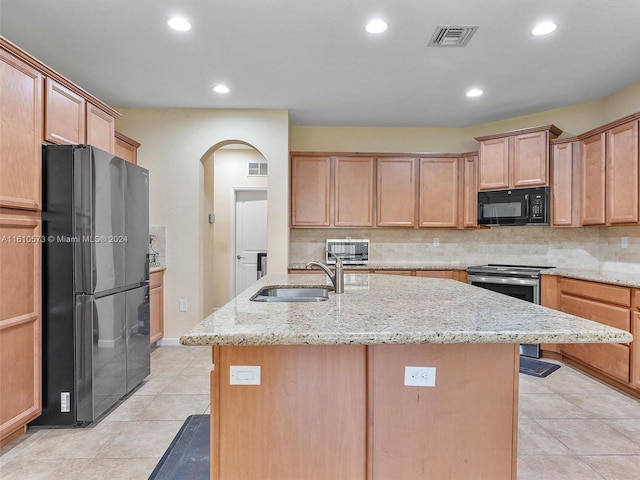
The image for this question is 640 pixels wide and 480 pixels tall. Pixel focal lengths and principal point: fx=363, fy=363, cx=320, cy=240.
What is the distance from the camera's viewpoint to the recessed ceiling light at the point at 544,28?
8.29ft

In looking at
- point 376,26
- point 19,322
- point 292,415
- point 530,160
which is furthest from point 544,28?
point 19,322

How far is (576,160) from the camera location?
3.78m

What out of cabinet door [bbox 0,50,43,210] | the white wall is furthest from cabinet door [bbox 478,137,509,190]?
cabinet door [bbox 0,50,43,210]

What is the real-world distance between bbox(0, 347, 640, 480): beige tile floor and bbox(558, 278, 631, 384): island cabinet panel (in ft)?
0.64

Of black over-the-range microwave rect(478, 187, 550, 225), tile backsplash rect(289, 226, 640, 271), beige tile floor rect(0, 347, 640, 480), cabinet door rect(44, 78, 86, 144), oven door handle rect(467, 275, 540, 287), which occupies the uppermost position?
cabinet door rect(44, 78, 86, 144)

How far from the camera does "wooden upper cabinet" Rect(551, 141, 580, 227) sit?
3.79 m

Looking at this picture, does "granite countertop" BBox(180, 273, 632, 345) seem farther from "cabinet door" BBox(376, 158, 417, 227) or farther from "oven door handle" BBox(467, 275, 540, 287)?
"cabinet door" BBox(376, 158, 417, 227)

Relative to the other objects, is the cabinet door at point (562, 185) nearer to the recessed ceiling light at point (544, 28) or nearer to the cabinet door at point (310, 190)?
the recessed ceiling light at point (544, 28)

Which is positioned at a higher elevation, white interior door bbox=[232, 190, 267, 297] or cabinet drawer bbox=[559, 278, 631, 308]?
white interior door bbox=[232, 190, 267, 297]

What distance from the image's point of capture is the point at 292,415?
124 cm

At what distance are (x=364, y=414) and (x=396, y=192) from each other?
3.71 meters

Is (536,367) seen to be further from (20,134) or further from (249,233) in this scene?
(20,134)

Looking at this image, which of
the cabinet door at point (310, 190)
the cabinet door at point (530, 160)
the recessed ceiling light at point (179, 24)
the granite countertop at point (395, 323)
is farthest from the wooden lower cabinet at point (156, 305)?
the cabinet door at point (530, 160)

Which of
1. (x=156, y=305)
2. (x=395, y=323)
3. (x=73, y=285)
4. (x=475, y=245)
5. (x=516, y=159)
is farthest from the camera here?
(x=475, y=245)
